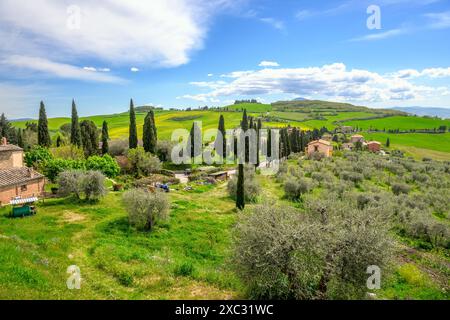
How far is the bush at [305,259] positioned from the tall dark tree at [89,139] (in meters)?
55.9

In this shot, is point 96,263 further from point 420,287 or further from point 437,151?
point 437,151

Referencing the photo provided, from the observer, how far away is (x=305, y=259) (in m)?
11.3

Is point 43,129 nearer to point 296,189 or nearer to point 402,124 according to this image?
point 296,189

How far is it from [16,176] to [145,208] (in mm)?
15725

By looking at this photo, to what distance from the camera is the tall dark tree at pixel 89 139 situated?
199 feet

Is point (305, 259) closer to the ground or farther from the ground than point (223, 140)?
closer to the ground

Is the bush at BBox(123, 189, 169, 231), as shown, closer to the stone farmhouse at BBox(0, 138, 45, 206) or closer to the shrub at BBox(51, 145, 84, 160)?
the stone farmhouse at BBox(0, 138, 45, 206)

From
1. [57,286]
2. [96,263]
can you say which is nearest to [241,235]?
[57,286]

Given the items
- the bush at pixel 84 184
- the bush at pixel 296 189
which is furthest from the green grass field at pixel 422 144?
the bush at pixel 84 184

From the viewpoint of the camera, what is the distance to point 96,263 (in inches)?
615

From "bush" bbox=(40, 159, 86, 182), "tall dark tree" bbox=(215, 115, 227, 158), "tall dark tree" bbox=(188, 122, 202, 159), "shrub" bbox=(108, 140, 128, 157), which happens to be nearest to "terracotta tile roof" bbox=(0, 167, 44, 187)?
"bush" bbox=(40, 159, 86, 182)

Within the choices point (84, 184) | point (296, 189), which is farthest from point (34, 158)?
point (296, 189)

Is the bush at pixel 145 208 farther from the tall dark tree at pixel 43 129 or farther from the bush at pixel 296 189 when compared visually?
the tall dark tree at pixel 43 129
